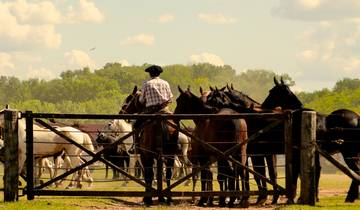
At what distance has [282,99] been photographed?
2047cm

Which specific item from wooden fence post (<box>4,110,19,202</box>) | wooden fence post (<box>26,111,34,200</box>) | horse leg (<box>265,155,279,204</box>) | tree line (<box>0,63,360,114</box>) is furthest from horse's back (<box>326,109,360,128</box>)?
tree line (<box>0,63,360,114</box>)

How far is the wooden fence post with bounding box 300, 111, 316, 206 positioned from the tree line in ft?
327

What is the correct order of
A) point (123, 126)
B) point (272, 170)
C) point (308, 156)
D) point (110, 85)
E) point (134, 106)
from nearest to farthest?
point (308, 156), point (272, 170), point (134, 106), point (123, 126), point (110, 85)

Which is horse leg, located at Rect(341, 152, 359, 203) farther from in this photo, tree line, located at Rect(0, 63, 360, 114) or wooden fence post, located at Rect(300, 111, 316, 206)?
tree line, located at Rect(0, 63, 360, 114)

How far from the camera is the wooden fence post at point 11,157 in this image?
16.7 meters

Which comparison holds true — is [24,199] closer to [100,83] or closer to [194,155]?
[194,155]

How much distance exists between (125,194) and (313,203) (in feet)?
12.3

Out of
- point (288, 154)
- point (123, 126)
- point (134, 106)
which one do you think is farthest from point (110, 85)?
point (288, 154)

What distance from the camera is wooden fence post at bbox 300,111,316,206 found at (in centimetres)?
1623

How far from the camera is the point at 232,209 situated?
16.6 metres

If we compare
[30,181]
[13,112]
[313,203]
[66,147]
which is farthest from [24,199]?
[66,147]

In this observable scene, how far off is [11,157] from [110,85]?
129 metres

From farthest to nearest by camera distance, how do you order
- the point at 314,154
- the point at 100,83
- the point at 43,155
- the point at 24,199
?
the point at 100,83, the point at 43,155, the point at 24,199, the point at 314,154

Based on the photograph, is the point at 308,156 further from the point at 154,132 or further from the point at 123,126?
the point at 123,126
